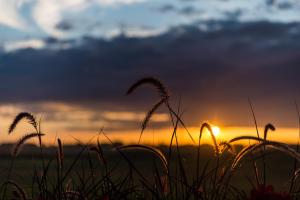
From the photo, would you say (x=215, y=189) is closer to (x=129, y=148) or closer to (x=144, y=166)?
(x=129, y=148)

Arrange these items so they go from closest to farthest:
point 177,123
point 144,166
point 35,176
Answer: point 177,123
point 35,176
point 144,166

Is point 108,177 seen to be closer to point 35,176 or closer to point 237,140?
point 35,176

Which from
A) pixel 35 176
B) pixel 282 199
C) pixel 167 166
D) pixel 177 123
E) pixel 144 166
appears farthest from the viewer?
pixel 144 166

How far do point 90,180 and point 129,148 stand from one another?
1607mm

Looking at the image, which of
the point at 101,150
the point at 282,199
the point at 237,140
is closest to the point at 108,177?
the point at 101,150

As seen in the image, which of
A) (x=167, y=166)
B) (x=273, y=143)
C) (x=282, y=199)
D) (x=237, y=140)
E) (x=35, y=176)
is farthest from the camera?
(x=35, y=176)

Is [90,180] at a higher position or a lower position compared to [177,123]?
lower

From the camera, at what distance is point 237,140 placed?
4578 mm

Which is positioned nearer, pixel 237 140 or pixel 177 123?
pixel 237 140

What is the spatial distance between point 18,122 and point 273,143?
2987 millimetres

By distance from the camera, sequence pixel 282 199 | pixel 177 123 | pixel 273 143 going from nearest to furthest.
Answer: pixel 273 143, pixel 282 199, pixel 177 123

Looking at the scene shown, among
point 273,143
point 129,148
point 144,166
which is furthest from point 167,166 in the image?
Result: point 144,166

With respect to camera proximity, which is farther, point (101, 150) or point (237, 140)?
point (101, 150)

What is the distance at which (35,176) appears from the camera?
19.9 ft
